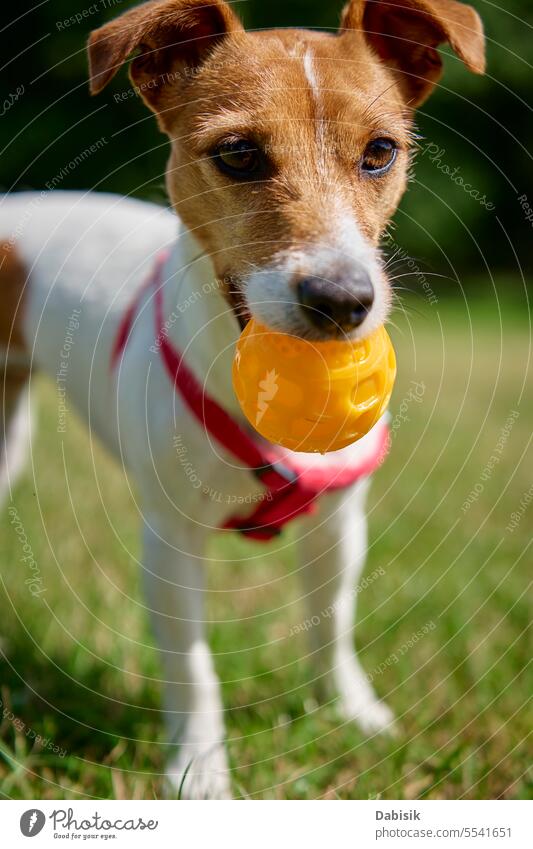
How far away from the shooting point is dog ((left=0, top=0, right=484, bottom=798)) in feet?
7.19

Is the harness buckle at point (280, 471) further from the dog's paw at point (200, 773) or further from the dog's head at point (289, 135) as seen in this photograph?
the dog's paw at point (200, 773)

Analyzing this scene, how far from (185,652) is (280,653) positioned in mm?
800

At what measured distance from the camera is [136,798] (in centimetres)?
259

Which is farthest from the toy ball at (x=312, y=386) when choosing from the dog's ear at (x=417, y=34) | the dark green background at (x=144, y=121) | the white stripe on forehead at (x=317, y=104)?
the dark green background at (x=144, y=121)

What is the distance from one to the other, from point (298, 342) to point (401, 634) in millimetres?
1812

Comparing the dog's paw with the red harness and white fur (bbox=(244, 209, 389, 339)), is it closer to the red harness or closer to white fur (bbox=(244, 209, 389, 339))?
the red harness

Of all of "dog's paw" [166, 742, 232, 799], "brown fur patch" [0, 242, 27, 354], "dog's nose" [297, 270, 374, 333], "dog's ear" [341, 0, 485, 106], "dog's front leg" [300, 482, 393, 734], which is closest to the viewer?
"dog's nose" [297, 270, 374, 333]

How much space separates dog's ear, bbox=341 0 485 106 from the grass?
0.76 meters

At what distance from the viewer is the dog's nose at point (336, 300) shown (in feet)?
6.46
